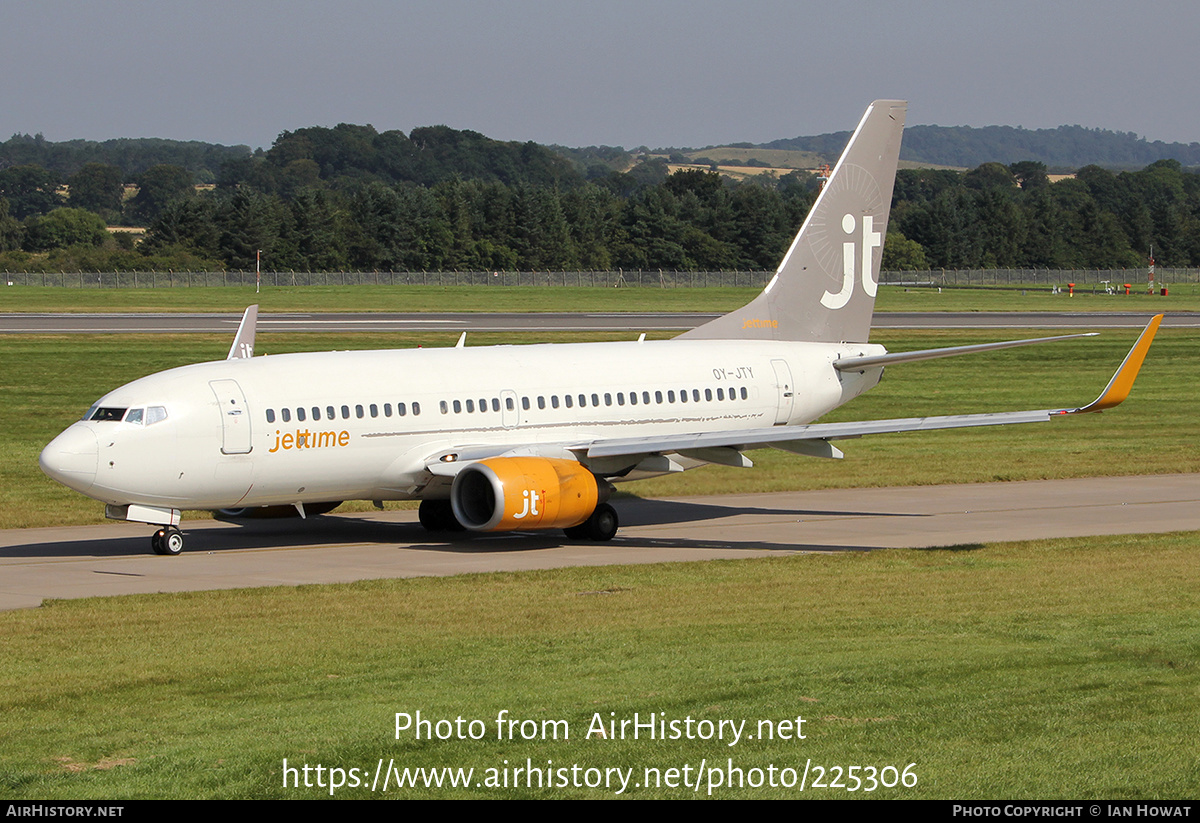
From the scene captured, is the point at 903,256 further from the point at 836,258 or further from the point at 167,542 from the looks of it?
the point at 167,542

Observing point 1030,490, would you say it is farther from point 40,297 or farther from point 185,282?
point 185,282

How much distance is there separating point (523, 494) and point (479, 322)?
5865 centimetres

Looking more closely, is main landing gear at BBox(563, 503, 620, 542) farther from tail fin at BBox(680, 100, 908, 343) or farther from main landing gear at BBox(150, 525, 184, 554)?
main landing gear at BBox(150, 525, 184, 554)

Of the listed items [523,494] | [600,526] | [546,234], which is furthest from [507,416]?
[546,234]

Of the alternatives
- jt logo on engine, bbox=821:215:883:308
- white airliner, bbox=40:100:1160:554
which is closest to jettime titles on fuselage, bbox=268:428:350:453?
white airliner, bbox=40:100:1160:554

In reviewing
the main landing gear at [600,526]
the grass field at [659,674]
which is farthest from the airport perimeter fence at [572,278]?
the grass field at [659,674]

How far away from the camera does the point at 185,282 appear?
142m

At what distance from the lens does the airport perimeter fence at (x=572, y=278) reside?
466ft

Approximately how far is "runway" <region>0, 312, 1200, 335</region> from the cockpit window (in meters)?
46.7

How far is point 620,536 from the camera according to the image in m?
→ 30.5

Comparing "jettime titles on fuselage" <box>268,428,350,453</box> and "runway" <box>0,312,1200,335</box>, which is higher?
"jettime titles on fuselage" <box>268,428,350,453</box>

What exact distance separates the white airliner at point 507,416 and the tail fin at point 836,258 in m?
0.05

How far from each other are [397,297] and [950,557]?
99.0 meters

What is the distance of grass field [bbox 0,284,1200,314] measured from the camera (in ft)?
346
